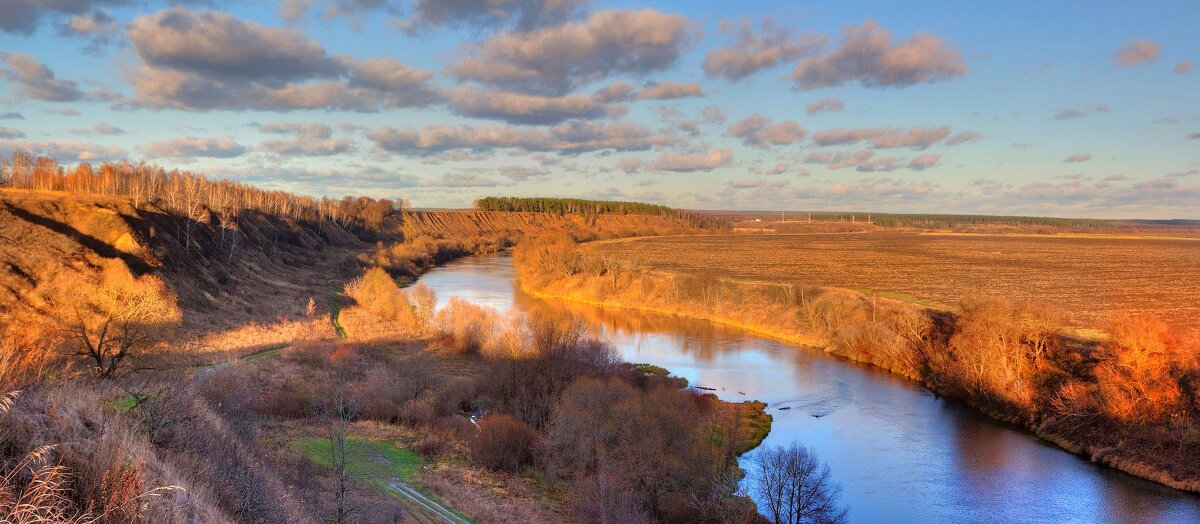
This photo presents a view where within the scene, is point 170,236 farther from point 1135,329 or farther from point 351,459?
point 1135,329

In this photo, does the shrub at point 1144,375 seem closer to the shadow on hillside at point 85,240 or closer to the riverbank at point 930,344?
the riverbank at point 930,344

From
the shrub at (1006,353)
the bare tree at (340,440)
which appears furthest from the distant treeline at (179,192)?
the shrub at (1006,353)

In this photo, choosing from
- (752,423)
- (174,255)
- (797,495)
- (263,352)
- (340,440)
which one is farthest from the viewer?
(174,255)

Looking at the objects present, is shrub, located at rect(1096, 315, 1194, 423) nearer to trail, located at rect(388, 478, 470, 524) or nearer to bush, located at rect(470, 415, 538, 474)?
bush, located at rect(470, 415, 538, 474)

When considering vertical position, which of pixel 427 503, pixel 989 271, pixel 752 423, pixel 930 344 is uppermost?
pixel 989 271

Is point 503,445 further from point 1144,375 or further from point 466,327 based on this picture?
point 1144,375

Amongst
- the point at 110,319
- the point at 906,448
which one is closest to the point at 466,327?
the point at 110,319
